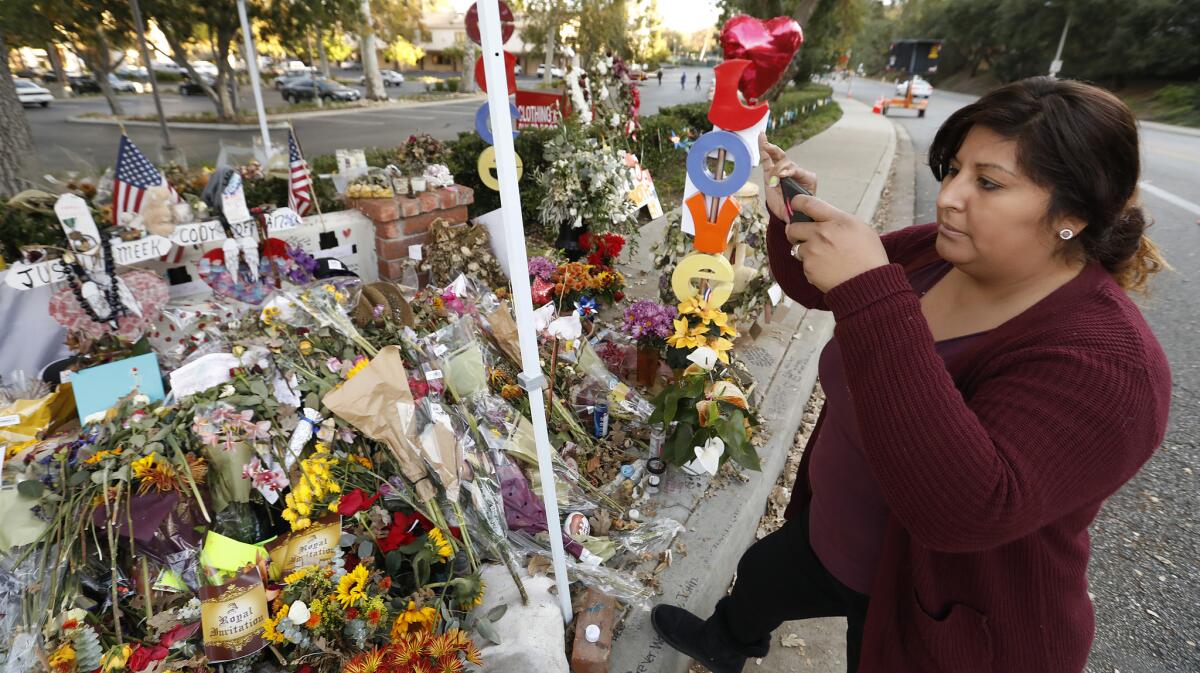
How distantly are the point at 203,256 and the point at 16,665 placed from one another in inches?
77.2

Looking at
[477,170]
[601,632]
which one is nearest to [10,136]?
[477,170]

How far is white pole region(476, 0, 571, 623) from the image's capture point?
1.09 metres

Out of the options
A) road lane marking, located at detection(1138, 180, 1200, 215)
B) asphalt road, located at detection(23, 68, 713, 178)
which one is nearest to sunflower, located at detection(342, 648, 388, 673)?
asphalt road, located at detection(23, 68, 713, 178)

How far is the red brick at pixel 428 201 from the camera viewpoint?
11.8ft

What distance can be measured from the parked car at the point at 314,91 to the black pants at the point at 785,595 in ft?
84.6

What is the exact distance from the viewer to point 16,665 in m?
1.38

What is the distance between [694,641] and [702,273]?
146cm

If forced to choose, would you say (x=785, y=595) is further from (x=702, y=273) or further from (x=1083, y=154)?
(x=702, y=273)

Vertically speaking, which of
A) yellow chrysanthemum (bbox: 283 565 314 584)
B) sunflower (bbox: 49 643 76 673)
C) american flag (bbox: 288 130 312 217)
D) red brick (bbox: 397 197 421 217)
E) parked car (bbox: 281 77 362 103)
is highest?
parked car (bbox: 281 77 362 103)

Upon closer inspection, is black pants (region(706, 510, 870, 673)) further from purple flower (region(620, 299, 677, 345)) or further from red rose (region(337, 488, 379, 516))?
purple flower (region(620, 299, 677, 345))

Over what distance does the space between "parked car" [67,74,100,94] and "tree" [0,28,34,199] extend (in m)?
29.2

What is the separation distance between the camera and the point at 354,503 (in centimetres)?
174

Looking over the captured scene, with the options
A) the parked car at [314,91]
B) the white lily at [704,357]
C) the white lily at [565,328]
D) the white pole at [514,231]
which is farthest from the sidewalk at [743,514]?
the parked car at [314,91]

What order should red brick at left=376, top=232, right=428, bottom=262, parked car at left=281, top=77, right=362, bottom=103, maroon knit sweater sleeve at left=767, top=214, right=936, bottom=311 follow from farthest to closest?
parked car at left=281, top=77, right=362, bottom=103 → red brick at left=376, top=232, right=428, bottom=262 → maroon knit sweater sleeve at left=767, top=214, right=936, bottom=311
